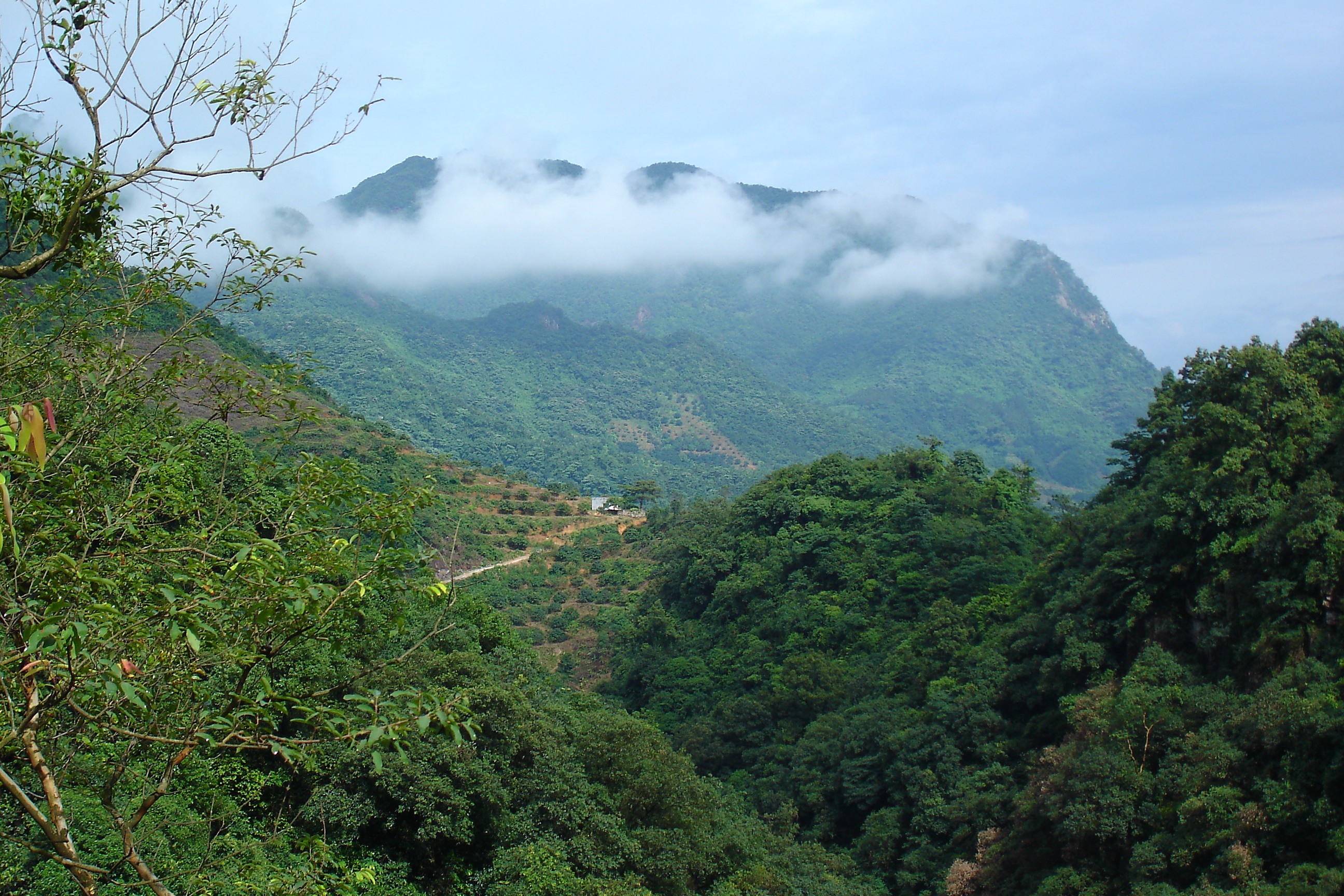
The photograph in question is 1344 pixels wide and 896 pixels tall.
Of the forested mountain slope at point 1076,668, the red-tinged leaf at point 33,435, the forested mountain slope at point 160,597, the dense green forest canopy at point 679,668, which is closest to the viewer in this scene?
the red-tinged leaf at point 33,435

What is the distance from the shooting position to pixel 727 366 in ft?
375

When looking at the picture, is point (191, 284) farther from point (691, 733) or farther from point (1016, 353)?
point (1016, 353)

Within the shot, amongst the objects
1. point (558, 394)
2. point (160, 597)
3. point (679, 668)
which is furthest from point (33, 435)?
point (558, 394)

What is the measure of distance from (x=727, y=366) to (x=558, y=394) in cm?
2358

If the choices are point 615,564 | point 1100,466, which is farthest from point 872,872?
point 1100,466

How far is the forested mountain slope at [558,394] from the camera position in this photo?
3110 inches

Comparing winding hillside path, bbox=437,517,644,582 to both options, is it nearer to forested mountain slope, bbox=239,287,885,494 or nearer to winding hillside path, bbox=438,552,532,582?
winding hillside path, bbox=438,552,532,582

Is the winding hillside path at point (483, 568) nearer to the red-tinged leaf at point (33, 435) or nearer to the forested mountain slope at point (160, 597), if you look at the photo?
the forested mountain slope at point (160, 597)

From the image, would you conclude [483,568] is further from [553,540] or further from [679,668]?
[679,668]

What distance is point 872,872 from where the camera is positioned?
60.4ft

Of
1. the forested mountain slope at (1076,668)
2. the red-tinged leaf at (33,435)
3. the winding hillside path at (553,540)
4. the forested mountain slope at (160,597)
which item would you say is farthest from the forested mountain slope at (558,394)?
the red-tinged leaf at (33,435)

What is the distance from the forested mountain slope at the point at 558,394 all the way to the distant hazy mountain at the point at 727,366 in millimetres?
303

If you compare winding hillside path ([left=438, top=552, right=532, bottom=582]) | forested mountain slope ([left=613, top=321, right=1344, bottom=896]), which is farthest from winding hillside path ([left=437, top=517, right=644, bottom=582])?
forested mountain slope ([left=613, top=321, right=1344, bottom=896])

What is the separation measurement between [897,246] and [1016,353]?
46308mm
